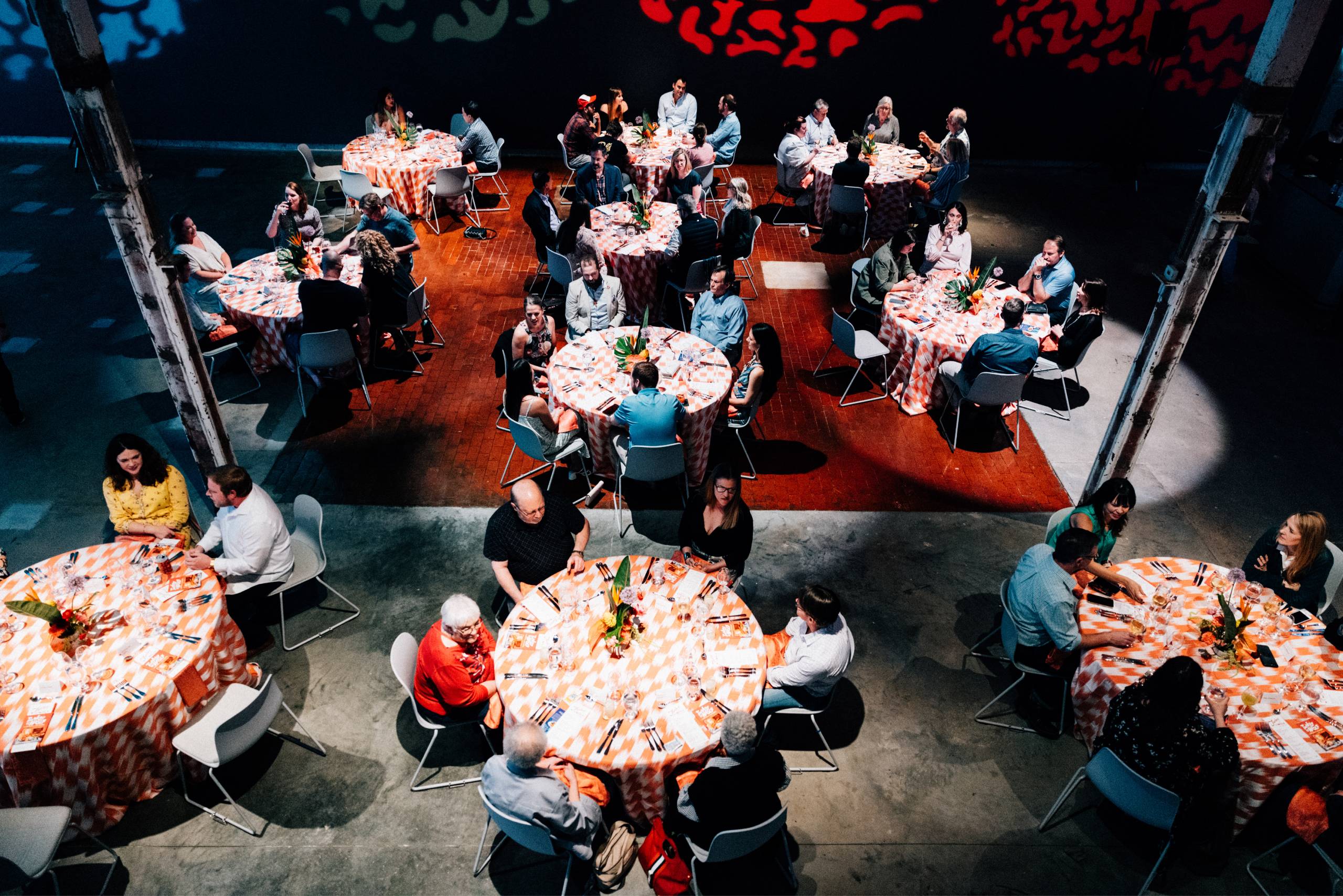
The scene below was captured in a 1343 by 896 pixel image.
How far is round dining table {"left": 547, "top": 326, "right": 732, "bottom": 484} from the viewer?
6312 mm

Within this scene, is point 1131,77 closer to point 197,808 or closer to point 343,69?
point 343,69

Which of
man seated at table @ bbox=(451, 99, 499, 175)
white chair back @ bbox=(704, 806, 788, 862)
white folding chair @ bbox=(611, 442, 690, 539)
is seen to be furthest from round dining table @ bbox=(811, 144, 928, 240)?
white chair back @ bbox=(704, 806, 788, 862)

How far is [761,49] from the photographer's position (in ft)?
40.3

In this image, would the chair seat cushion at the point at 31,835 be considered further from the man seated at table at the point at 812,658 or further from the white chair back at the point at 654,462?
the white chair back at the point at 654,462

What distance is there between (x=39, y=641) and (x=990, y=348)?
21.2 ft

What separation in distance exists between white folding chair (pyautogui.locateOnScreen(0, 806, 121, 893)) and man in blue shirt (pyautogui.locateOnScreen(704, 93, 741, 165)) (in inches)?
373

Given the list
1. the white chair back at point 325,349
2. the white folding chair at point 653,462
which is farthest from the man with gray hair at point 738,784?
the white chair back at point 325,349

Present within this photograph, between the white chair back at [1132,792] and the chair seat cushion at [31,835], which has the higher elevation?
the white chair back at [1132,792]

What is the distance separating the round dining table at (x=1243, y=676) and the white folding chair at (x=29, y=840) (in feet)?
16.9

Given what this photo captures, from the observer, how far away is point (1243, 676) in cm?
440

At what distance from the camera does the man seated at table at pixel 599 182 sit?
366 inches

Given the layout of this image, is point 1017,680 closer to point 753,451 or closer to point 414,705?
point 753,451

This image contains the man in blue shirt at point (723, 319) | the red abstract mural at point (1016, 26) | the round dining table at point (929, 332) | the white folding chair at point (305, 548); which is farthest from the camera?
the red abstract mural at point (1016, 26)

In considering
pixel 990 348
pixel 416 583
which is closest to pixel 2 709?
pixel 416 583
